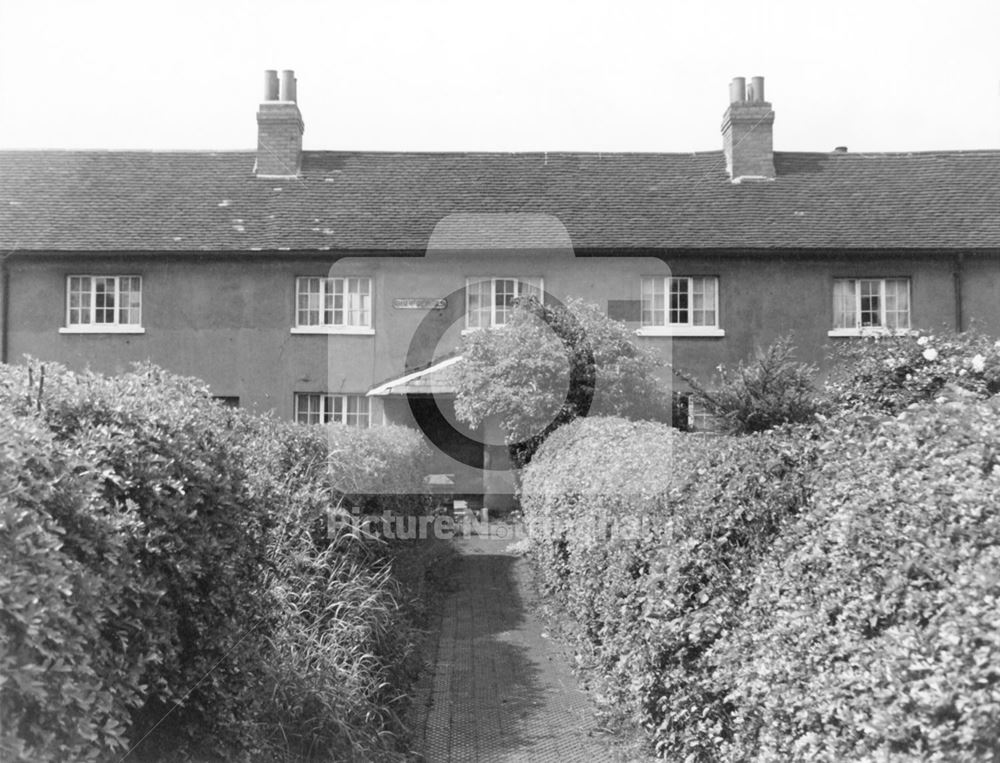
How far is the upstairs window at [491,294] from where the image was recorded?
2134 cm

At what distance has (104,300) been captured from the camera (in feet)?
71.6

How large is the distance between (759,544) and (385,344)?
57.3ft

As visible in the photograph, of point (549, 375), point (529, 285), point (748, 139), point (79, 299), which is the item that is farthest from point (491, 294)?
point (79, 299)

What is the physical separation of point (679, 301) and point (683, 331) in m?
0.83

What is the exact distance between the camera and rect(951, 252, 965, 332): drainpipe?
21.0 m

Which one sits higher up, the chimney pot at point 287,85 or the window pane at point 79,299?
the chimney pot at point 287,85

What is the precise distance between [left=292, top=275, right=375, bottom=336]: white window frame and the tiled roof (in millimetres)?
953

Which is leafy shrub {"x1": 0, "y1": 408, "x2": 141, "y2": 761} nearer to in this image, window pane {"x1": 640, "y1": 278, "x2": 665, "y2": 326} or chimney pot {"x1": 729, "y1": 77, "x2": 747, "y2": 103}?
window pane {"x1": 640, "y1": 278, "x2": 665, "y2": 326}

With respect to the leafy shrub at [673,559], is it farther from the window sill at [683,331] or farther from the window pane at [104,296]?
the window pane at [104,296]

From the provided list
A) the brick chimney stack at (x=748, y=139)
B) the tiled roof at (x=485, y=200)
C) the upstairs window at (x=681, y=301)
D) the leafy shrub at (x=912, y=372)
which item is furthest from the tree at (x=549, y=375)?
the brick chimney stack at (x=748, y=139)

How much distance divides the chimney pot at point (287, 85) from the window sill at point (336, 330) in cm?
659

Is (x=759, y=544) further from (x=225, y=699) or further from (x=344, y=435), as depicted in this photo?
(x=344, y=435)

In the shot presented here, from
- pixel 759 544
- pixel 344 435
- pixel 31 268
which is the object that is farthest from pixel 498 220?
pixel 759 544

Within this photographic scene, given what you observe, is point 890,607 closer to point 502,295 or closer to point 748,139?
point 502,295
